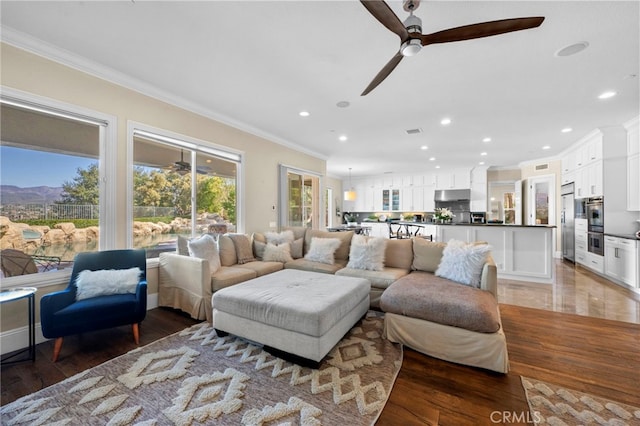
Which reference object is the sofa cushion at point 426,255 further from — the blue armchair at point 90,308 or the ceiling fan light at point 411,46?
the blue armchair at point 90,308

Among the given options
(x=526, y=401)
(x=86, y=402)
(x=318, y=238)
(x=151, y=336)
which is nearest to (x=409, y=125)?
(x=318, y=238)

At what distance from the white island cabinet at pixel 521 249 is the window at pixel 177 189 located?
4.52 meters

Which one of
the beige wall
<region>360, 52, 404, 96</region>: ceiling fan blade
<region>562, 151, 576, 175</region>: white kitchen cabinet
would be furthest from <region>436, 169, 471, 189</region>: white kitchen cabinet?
<region>360, 52, 404, 96</region>: ceiling fan blade

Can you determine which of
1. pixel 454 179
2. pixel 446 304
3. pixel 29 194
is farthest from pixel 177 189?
pixel 454 179

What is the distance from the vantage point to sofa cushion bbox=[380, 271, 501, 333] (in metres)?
1.97

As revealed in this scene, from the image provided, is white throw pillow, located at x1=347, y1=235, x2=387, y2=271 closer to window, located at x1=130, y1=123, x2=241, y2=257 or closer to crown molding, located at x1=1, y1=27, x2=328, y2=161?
window, located at x1=130, y1=123, x2=241, y2=257

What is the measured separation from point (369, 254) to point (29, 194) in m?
3.71

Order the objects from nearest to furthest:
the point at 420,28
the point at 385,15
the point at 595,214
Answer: the point at 385,15
the point at 420,28
the point at 595,214

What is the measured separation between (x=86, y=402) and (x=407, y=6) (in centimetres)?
343

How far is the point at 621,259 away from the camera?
4.18 m

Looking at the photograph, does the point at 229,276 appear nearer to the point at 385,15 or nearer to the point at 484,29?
the point at 385,15

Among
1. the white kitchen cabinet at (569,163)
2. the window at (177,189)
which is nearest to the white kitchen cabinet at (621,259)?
the white kitchen cabinet at (569,163)

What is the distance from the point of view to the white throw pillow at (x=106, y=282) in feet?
7.81

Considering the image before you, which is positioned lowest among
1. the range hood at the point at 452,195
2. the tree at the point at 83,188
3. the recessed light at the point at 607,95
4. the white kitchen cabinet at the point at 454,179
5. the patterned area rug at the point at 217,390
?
the patterned area rug at the point at 217,390
